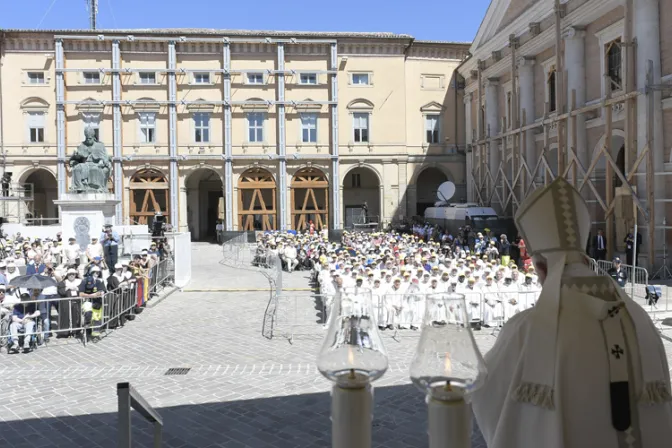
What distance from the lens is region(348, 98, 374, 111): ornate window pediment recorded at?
40.8m

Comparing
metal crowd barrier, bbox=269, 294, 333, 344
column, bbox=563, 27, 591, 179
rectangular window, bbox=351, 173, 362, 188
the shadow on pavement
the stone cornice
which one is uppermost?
the stone cornice

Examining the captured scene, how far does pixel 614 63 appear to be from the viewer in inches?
910

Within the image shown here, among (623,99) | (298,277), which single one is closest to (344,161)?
(298,277)

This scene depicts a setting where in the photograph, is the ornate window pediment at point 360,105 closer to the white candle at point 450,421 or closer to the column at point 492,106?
the column at point 492,106

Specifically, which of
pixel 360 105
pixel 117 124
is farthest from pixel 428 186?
pixel 117 124

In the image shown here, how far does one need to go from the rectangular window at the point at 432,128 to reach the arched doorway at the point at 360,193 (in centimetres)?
492

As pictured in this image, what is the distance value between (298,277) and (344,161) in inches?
735

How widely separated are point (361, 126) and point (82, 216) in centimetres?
2279

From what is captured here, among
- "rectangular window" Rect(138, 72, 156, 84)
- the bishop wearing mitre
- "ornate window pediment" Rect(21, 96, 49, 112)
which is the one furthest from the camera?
"rectangular window" Rect(138, 72, 156, 84)

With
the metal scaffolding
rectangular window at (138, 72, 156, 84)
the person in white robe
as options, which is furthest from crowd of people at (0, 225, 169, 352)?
rectangular window at (138, 72, 156, 84)

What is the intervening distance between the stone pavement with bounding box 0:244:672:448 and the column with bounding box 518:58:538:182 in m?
19.5

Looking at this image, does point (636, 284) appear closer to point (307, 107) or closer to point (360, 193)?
point (307, 107)

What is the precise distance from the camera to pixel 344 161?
41156 mm

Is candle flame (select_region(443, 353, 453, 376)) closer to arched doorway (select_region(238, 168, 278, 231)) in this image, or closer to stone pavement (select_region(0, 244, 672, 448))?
stone pavement (select_region(0, 244, 672, 448))
